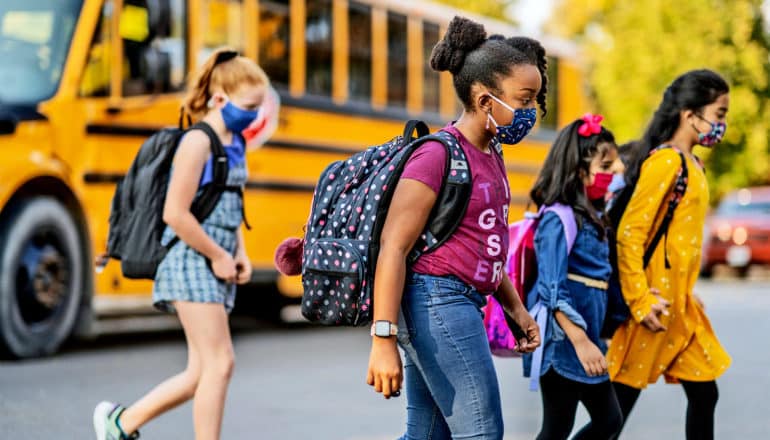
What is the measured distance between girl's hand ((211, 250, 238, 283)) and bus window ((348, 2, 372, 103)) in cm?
700

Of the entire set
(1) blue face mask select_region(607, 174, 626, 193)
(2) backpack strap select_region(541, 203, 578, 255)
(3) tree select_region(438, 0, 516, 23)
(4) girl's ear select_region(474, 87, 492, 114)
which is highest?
(3) tree select_region(438, 0, 516, 23)

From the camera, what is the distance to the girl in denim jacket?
14.2 feet

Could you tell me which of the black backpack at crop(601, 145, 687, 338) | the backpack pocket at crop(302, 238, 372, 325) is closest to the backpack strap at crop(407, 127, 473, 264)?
the backpack pocket at crop(302, 238, 372, 325)

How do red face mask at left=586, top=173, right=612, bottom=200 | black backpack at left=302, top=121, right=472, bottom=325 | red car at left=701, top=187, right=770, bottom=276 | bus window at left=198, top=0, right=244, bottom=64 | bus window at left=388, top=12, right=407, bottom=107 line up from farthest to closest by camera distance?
red car at left=701, top=187, right=770, bottom=276 < bus window at left=388, top=12, right=407, bottom=107 < bus window at left=198, top=0, right=244, bottom=64 < red face mask at left=586, top=173, right=612, bottom=200 < black backpack at left=302, top=121, right=472, bottom=325

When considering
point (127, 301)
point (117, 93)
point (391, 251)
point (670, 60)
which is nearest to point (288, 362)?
point (117, 93)

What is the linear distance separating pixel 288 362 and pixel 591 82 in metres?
27.7

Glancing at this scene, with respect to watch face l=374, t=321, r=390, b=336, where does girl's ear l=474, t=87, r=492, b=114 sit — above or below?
above

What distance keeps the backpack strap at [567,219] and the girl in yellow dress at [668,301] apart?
1.00 feet

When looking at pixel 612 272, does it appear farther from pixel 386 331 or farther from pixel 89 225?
pixel 89 225

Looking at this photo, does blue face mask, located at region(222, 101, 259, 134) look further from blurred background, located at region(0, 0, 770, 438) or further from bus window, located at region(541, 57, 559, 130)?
bus window, located at region(541, 57, 559, 130)

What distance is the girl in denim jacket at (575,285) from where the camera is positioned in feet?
14.2

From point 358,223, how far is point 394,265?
0.52 ft

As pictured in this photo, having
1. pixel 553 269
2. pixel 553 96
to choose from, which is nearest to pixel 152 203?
pixel 553 269

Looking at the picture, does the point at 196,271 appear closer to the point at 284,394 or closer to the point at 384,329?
the point at 384,329
